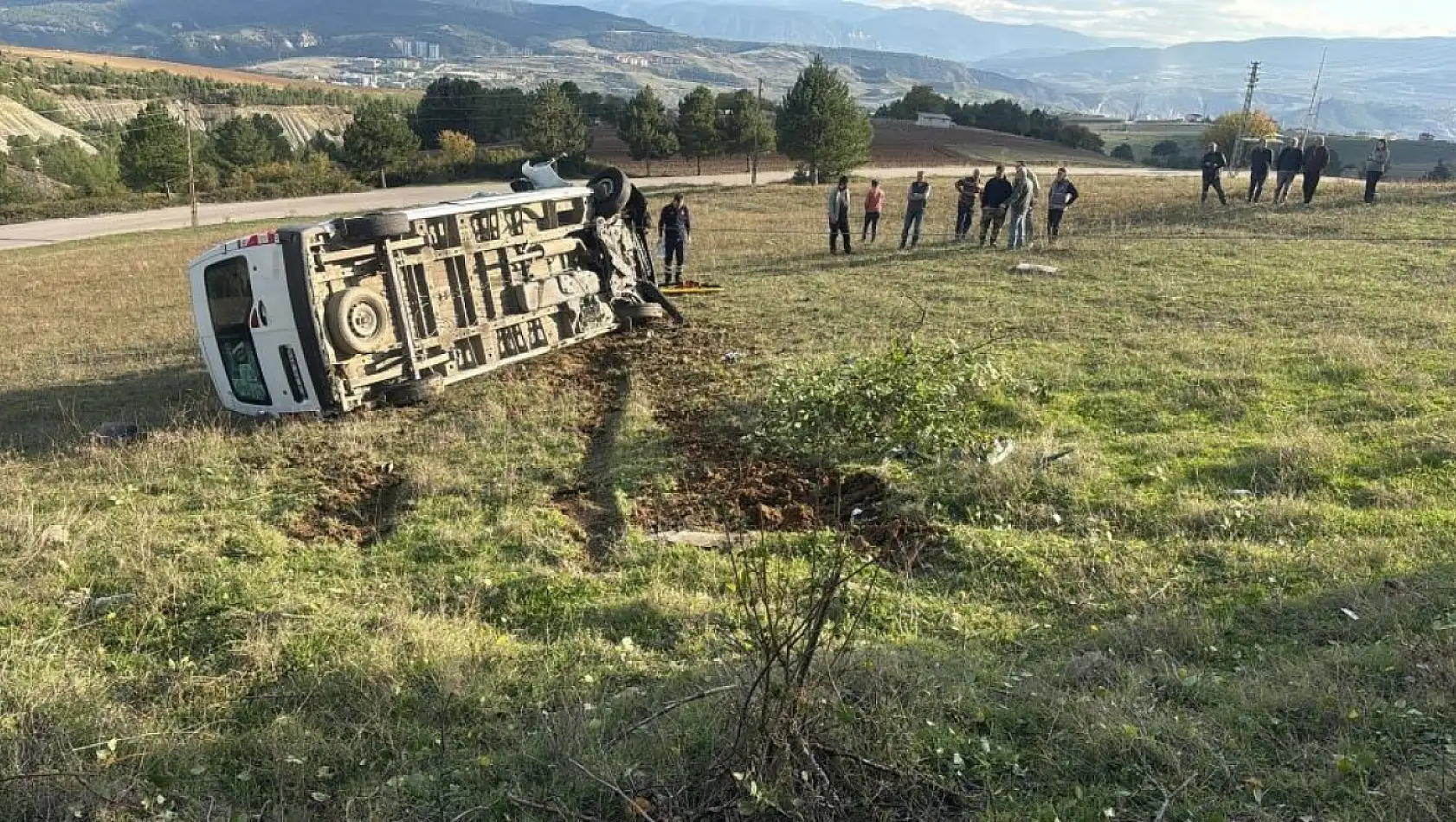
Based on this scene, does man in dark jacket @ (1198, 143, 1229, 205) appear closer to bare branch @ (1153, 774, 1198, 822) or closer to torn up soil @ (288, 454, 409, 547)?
torn up soil @ (288, 454, 409, 547)

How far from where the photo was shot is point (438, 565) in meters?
5.68

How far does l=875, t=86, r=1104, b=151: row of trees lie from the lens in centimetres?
7369

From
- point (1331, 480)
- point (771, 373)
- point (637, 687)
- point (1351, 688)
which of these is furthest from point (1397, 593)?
point (771, 373)

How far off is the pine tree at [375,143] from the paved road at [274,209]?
8.08 ft

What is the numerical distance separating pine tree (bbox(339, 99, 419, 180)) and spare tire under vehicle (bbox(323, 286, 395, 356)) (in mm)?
49626

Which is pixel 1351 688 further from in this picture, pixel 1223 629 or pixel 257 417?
pixel 257 417

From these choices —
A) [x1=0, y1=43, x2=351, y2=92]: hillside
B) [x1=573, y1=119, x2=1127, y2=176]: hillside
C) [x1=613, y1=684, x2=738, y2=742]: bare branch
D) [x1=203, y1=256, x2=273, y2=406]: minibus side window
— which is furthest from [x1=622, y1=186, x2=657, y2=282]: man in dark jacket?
[x1=0, y1=43, x2=351, y2=92]: hillside

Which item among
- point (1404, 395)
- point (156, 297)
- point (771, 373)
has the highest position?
point (1404, 395)

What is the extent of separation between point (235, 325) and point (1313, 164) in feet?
68.8

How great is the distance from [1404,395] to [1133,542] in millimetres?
4247

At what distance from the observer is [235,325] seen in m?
9.03

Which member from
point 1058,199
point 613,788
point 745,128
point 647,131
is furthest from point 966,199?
point 647,131

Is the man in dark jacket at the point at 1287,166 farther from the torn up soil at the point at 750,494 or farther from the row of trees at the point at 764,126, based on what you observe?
the row of trees at the point at 764,126

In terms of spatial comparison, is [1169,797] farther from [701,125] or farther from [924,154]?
[924,154]
